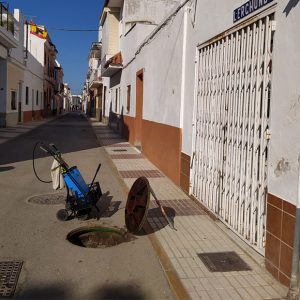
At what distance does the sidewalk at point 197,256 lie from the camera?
4094 mm

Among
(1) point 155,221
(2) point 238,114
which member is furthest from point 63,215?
(2) point 238,114

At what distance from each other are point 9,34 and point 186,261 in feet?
71.3

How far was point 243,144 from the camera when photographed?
5418 millimetres

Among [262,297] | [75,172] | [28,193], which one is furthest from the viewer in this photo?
[28,193]

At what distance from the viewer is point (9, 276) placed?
14.3 feet

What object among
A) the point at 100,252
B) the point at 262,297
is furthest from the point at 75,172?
the point at 262,297

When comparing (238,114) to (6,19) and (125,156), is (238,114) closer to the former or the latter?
(125,156)

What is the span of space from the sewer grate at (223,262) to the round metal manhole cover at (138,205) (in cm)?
86

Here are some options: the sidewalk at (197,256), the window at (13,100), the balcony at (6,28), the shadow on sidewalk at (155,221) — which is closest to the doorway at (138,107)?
the sidewalk at (197,256)

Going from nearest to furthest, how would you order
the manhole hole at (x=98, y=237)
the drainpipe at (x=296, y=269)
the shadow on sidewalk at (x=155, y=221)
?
the drainpipe at (x=296, y=269), the manhole hole at (x=98, y=237), the shadow on sidewalk at (x=155, y=221)

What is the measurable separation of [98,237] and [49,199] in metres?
2.17

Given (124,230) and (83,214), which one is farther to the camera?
(83,214)

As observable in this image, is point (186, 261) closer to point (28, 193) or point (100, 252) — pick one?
point (100, 252)

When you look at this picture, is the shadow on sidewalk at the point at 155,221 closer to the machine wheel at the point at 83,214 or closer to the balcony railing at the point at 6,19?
the machine wheel at the point at 83,214
